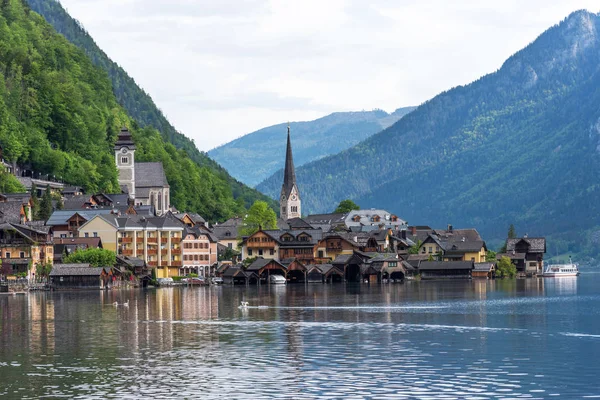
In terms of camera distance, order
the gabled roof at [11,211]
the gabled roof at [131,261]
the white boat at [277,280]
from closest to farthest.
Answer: the gabled roof at [11,211]
the gabled roof at [131,261]
the white boat at [277,280]

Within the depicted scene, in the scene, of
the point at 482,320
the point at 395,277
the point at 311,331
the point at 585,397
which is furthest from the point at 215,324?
the point at 395,277

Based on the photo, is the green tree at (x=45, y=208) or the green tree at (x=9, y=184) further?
the green tree at (x=9, y=184)

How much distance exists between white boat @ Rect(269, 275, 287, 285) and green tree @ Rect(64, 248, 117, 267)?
1123 inches

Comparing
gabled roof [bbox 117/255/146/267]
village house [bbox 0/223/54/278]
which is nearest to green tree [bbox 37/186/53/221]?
gabled roof [bbox 117/255/146/267]

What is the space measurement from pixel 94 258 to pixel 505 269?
77.6 metres

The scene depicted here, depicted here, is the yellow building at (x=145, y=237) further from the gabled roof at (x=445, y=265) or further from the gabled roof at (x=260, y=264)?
the gabled roof at (x=445, y=265)

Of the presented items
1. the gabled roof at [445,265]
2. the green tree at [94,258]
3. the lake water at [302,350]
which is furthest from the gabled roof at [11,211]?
the gabled roof at [445,265]

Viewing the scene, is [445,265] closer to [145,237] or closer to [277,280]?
[277,280]

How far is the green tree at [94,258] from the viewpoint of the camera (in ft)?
472

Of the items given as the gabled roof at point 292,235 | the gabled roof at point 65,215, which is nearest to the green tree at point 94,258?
the gabled roof at point 65,215

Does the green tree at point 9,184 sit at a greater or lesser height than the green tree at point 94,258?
greater

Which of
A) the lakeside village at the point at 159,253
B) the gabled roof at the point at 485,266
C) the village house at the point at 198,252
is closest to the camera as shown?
the lakeside village at the point at 159,253

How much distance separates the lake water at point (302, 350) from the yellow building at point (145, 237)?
60.1 metres

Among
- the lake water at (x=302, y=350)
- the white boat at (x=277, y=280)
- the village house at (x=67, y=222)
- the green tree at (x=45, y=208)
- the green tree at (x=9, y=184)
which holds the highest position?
the green tree at (x=9, y=184)
